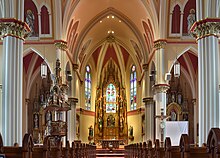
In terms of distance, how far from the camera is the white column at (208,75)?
15.6 m

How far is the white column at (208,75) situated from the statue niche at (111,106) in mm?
28192

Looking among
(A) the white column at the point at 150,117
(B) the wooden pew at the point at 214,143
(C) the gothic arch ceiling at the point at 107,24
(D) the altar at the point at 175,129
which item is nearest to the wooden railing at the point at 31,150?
(B) the wooden pew at the point at 214,143

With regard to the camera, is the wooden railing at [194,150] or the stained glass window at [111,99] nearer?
the wooden railing at [194,150]

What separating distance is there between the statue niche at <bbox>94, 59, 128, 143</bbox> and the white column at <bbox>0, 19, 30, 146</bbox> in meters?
28.3

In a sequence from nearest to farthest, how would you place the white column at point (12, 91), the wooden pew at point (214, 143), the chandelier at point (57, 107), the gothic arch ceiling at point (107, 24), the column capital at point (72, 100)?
the wooden pew at point (214, 143)
the white column at point (12, 91)
the chandelier at point (57, 107)
the gothic arch ceiling at point (107, 24)
the column capital at point (72, 100)

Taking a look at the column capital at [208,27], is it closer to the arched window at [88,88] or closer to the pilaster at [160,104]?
the pilaster at [160,104]

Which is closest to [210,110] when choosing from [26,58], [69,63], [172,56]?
[172,56]

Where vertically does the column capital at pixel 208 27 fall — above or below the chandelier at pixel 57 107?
above

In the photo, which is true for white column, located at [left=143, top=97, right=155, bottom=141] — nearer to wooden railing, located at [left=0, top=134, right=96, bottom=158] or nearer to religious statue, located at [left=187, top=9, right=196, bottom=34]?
religious statue, located at [left=187, top=9, right=196, bottom=34]

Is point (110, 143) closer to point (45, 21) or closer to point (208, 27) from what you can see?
point (45, 21)

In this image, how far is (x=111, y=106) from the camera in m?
45.8

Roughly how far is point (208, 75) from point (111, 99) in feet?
99.4

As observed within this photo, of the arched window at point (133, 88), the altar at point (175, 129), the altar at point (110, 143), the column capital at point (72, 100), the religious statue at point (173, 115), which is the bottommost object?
the altar at point (110, 143)

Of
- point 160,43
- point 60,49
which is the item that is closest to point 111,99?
point 60,49
